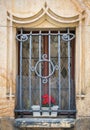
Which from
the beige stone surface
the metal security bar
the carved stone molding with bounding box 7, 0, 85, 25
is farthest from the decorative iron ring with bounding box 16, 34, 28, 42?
the carved stone molding with bounding box 7, 0, 85, 25

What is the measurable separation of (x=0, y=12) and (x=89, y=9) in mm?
1487

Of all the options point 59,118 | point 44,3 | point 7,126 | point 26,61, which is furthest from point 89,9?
point 7,126

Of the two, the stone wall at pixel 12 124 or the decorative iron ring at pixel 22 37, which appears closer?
the stone wall at pixel 12 124

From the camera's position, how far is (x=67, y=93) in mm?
7227

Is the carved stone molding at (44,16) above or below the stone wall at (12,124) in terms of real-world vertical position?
above

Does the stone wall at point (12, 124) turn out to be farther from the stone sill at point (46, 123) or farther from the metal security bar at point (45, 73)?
the metal security bar at point (45, 73)

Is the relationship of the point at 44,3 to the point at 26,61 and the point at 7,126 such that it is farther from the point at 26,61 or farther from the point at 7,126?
the point at 7,126

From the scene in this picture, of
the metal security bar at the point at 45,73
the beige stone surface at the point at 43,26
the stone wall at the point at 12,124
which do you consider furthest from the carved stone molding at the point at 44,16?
the stone wall at the point at 12,124

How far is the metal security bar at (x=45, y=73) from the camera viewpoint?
720cm

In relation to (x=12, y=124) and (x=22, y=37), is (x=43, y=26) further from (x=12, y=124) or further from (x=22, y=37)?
(x=12, y=124)

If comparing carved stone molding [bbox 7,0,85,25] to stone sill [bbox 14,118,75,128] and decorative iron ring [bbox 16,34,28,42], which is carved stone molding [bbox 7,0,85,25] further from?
stone sill [bbox 14,118,75,128]

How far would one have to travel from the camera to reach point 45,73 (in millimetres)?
7305

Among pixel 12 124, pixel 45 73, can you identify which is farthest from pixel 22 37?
pixel 12 124

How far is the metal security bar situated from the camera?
7195mm
